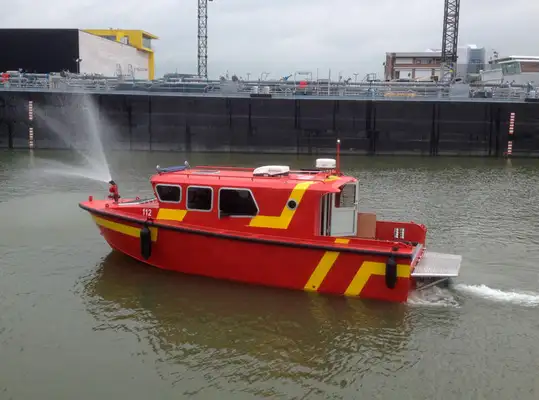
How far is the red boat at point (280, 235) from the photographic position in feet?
32.5

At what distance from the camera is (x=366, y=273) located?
993 centimetres

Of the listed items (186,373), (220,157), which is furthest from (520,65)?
(186,373)

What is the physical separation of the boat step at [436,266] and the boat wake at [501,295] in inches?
23.3

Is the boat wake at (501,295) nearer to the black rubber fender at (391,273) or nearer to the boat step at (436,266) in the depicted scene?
the boat step at (436,266)

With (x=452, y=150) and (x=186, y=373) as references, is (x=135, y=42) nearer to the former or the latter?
(x=452, y=150)

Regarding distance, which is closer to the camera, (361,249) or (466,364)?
(466,364)

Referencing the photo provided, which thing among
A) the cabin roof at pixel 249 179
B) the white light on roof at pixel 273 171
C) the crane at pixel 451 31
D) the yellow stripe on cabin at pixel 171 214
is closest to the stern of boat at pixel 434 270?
the cabin roof at pixel 249 179

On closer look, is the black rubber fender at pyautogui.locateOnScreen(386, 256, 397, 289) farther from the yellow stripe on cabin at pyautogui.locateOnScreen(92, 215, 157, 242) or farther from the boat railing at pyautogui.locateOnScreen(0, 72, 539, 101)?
the boat railing at pyautogui.locateOnScreen(0, 72, 539, 101)

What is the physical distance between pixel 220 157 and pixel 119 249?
829 inches

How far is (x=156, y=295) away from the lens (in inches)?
410

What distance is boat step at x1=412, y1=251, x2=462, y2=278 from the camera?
9.91m

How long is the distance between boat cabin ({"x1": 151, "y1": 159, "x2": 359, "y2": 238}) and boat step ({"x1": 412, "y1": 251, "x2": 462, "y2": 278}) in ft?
4.54

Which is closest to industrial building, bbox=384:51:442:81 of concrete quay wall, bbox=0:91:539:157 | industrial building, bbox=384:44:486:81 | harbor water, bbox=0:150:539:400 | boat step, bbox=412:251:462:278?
industrial building, bbox=384:44:486:81

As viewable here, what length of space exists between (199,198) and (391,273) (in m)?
3.76
